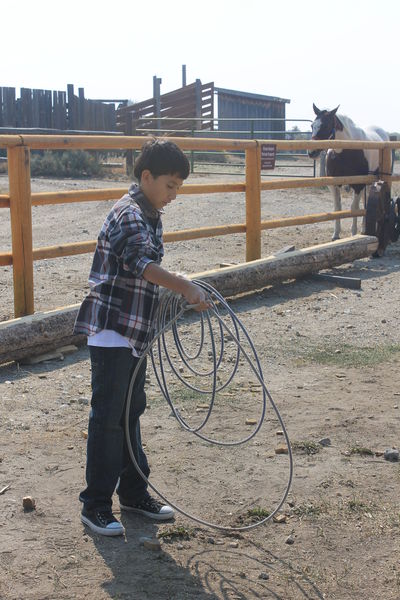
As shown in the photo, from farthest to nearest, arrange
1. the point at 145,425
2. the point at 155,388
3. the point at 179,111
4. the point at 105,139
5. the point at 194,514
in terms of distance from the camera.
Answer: the point at 179,111 → the point at 105,139 → the point at 155,388 → the point at 145,425 → the point at 194,514

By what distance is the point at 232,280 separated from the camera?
286 inches

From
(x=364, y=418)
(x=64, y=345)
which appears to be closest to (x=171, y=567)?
(x=364, y=418)

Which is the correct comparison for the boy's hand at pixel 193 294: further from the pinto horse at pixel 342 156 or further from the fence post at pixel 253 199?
the pinto horse at pixel 342 156

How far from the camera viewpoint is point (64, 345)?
5723mm

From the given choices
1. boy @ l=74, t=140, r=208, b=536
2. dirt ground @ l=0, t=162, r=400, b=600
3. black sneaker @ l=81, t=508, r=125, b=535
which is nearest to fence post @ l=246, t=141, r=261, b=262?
dirt ground @ l=0, t=162, r=400, b=600

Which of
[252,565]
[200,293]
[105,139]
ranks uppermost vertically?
[105,139]

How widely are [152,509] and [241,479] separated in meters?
0.52

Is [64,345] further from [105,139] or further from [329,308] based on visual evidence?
[329,308]

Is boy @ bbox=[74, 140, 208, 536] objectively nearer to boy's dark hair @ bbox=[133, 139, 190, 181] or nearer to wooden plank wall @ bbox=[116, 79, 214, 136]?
boy's dark hair @ bbox=[133, 139, 190, 181]

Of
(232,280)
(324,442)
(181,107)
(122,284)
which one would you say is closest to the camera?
(122,284)

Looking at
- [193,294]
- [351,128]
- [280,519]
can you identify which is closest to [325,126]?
[351,128]

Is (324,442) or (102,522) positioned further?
(324,442)

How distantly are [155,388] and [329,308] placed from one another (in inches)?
102

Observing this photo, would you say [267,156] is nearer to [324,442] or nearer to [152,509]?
[324,442]
